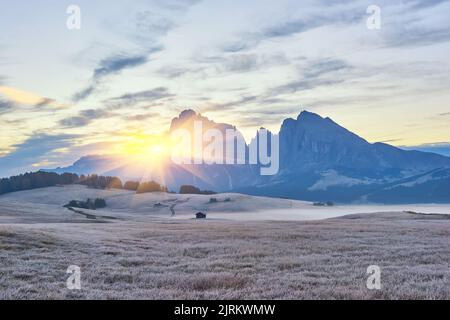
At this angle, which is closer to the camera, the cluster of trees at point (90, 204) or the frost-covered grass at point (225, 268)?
the frost-covered grass at point (225, 268)

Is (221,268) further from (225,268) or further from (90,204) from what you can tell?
(90,204)

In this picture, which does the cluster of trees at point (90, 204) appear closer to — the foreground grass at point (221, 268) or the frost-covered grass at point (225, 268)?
the frost-covered grass at point (225, 268)

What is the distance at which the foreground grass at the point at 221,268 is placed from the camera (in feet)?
58.0

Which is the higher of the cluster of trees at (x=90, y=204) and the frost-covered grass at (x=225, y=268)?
the frost-covered grass at (x=225, y=268)

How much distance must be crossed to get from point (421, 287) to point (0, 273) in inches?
677

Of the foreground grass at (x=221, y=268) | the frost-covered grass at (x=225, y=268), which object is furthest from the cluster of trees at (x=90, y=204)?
the foreground grass at (x=221, y=268)

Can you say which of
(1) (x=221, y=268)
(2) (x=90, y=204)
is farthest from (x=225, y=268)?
(2) (x=90, y=204)

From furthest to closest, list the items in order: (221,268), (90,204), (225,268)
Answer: (90,204), (225,268), (221,268)

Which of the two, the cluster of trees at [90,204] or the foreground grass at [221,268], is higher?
the foreground grass at [221,268]

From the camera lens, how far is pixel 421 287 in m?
18.5

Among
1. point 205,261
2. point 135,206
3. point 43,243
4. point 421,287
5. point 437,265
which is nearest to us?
point 421,287

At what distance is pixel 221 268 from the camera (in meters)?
23.5
